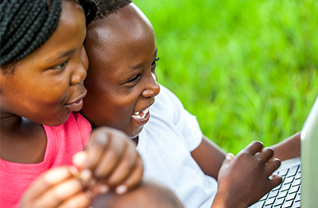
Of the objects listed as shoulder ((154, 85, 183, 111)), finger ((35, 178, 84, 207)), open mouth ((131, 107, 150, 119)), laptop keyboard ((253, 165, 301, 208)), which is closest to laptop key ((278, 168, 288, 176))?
laptop keyboard ((253, 165, 301, 208))

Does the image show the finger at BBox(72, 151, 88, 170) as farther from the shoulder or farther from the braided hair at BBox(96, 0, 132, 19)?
the shoulder

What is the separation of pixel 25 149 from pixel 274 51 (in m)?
1.95

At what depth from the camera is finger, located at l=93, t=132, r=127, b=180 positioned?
582mm

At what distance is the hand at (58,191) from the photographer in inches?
23.0

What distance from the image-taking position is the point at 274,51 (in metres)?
2.47

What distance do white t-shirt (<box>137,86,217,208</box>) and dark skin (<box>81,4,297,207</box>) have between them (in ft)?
0.36

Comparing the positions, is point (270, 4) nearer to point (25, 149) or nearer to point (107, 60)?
point (107, 60)

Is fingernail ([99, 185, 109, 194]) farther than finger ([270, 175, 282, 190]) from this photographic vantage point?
No

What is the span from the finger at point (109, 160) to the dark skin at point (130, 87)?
43cm

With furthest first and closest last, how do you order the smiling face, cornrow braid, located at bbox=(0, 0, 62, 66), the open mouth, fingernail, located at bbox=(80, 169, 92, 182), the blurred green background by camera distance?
the blurred green background → the open mouth → the smiling face → cornrow braid, located at bbox=(0, 0, 62, 66) → fingernail, located at bbox=(80, 169, 92, 182)

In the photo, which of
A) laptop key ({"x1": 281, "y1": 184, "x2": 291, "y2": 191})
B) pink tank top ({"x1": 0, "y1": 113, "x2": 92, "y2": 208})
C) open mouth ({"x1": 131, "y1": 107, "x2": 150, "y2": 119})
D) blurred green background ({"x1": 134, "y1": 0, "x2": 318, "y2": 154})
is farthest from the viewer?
blurred green background ({"x1": 134, "y1": 0, "x2": 318, "y2": 154})

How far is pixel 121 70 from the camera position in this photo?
1.01 metres

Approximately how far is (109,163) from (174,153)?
68 centimetres

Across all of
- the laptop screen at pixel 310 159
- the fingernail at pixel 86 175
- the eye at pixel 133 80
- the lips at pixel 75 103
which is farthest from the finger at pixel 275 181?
the fingernail at pixel 86 175
